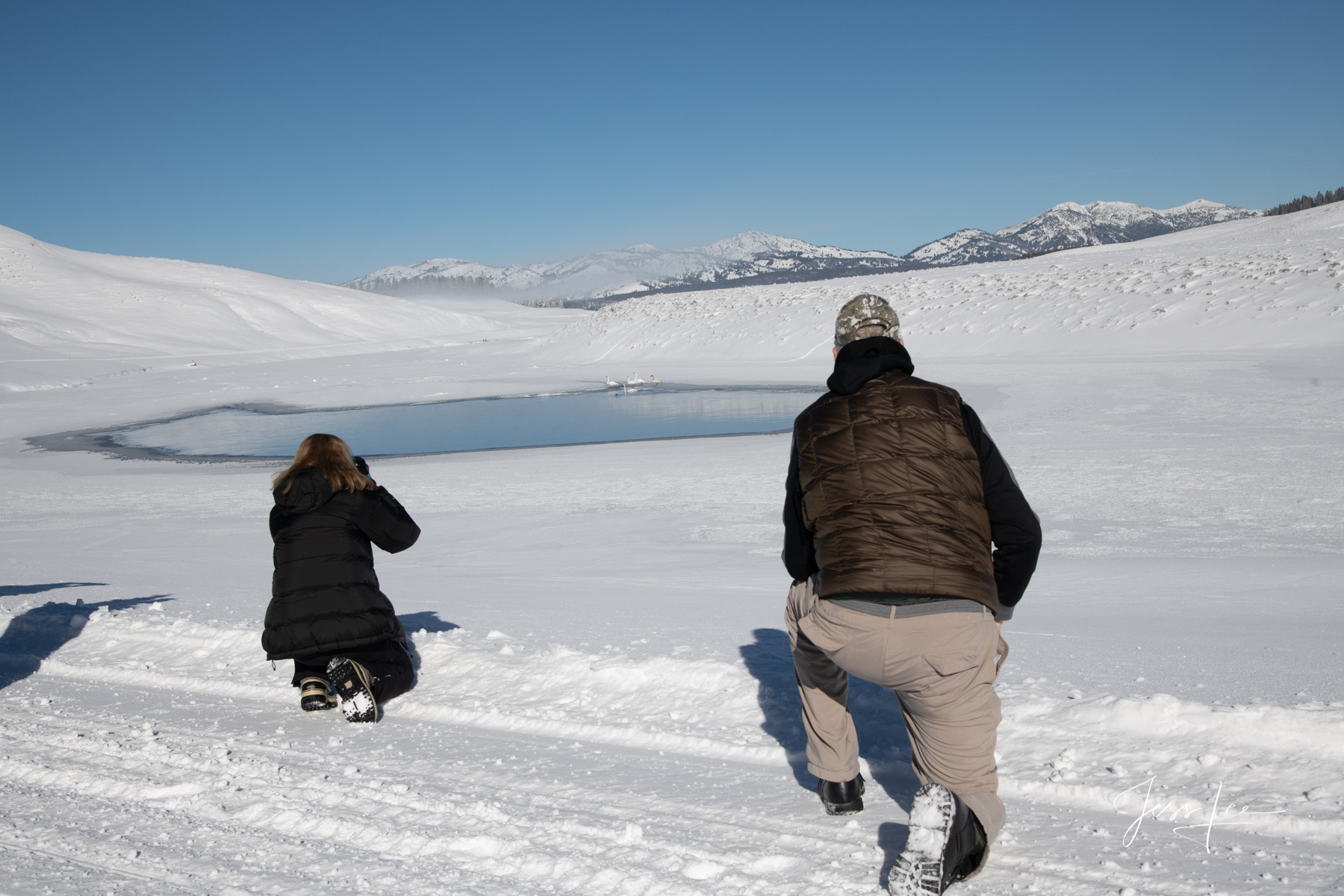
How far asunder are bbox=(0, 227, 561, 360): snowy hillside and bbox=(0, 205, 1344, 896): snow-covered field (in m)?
47.1

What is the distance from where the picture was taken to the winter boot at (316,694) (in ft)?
13.5

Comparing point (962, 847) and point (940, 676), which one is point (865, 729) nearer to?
point (962, 847)

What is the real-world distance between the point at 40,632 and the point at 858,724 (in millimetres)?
5040

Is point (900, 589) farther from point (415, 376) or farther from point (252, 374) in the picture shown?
point (252, 374)

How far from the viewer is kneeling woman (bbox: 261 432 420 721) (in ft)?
13.1

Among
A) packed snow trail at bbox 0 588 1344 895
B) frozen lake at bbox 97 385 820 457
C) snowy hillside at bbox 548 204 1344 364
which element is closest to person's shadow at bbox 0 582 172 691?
packed snow trail at bbox 0 588 1344 895

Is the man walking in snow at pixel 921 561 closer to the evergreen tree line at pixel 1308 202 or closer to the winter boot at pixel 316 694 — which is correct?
the winter boot at pixel 316 694

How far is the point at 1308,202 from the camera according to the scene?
185ft

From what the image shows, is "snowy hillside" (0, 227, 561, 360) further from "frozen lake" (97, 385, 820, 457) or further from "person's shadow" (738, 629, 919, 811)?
"person's shadow" (738, 629, 919, 811)

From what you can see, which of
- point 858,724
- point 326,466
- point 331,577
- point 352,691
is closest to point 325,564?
point 331,577

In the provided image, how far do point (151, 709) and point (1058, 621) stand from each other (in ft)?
15.4

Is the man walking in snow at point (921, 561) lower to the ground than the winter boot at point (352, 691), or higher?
higher

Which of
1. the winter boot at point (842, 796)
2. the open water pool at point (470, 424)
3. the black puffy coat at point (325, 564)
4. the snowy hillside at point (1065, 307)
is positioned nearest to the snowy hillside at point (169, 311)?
the snowy hillside at point (1065, 307)

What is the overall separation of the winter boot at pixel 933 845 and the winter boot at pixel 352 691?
248cm
